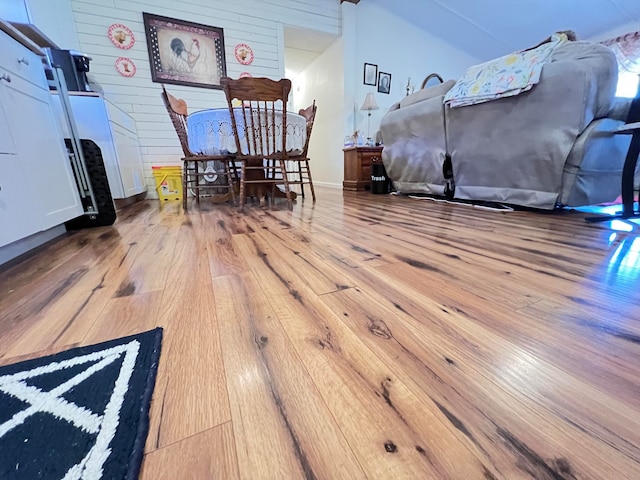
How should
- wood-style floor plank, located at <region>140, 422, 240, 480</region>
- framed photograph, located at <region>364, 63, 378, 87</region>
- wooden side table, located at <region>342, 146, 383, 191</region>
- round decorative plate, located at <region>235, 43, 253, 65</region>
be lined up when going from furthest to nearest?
framed photograph, located at <region>364, 63, 378, 87</region> → wooden side table, located at <region>342, 146, 383, 191</region> → round decorative plate, located at <region>235, 43, 253, 65</region> → wood-style floor plank, located at <region>140, 422, 240, 480</region>

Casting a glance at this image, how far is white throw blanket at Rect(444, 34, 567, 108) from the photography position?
1674 millimetres

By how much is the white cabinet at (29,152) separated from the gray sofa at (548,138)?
104 inches

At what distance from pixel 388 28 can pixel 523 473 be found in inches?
218

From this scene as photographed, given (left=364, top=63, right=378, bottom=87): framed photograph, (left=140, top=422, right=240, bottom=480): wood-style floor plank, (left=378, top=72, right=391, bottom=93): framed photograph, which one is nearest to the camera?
(left=140, top=422, right=240, bottom=480): wood-style floor plank

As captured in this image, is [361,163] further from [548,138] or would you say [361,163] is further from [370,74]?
[548,138]

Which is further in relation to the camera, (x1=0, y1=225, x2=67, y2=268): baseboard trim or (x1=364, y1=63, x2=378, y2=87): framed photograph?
(x1=364, y1=63, x2=378, y2=87): framed photograph

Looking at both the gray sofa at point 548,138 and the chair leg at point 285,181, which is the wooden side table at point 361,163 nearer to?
the gray sofa at point 548,138

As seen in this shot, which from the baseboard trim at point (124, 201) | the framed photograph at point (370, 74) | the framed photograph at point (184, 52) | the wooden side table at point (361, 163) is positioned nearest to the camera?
the baseboard trim at point (124, 201)

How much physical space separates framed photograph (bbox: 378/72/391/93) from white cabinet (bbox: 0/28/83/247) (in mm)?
4213

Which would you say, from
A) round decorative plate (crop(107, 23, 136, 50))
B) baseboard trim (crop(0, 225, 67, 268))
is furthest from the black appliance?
baseboard trim (crop(0, 225, 67, 268))

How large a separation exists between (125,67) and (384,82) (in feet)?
11.9

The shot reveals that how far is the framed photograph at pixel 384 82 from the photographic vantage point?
4379 millimetres

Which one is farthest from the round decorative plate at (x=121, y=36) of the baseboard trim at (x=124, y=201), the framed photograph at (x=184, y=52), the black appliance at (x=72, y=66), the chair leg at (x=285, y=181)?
the chair leg at (x=285, y=181)

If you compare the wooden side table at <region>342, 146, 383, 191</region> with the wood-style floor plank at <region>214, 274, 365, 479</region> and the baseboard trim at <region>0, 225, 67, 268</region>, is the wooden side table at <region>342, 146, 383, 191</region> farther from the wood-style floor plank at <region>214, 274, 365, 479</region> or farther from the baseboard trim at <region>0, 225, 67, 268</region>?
the wood-style floor plank at <region>214, 274, 365, 479</region>
